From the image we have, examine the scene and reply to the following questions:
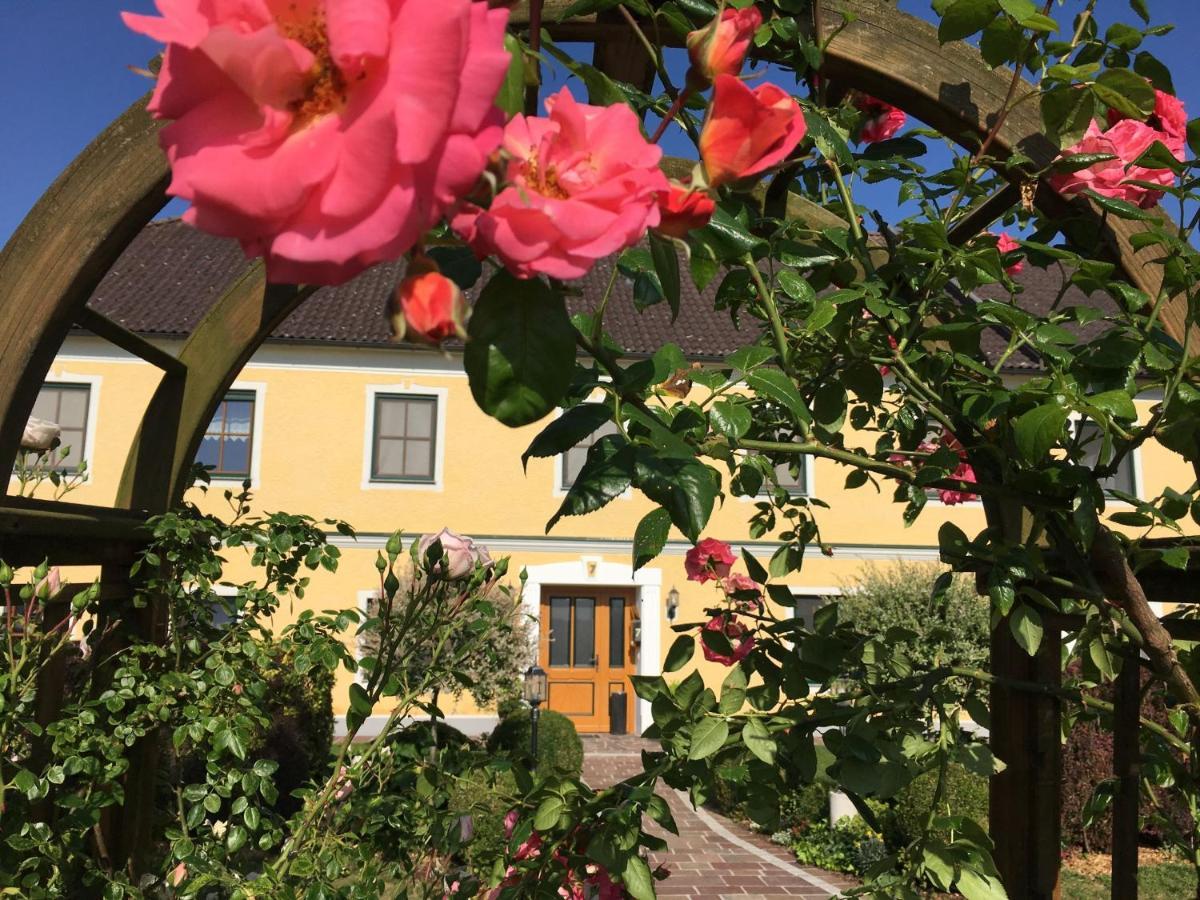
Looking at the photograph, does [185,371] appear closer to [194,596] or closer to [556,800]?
[194,596]

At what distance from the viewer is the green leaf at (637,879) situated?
3.88 ft

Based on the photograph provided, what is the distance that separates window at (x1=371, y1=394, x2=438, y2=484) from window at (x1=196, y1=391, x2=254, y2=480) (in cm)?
174

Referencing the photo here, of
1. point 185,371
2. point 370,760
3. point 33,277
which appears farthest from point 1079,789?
point 33,277

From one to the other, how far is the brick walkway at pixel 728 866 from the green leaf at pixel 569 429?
17.7 feet

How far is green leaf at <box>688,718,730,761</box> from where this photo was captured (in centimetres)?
126

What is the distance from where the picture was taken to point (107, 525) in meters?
2.04

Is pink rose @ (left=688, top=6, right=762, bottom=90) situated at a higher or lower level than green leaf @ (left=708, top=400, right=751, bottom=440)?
higher

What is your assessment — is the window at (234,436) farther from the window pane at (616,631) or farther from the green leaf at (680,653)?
the green leaf at (680,653)

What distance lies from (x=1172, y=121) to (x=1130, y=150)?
0.23 ft

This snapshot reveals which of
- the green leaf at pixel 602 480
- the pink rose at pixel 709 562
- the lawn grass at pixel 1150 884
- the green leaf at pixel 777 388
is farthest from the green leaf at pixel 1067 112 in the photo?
the lawn grass at pixel 1150 884

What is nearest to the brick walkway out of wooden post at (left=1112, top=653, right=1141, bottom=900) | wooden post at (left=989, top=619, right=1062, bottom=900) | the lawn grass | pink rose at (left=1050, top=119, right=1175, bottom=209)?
the lawn grass

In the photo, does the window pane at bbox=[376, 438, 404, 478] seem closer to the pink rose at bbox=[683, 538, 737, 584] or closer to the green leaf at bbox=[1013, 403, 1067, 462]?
the pink rose at bbox=[683, 538, 737, 584]

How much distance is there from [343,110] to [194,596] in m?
2.27

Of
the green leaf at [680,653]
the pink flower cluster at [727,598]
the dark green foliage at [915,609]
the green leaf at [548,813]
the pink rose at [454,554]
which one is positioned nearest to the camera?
the green leaf at [548,813]
